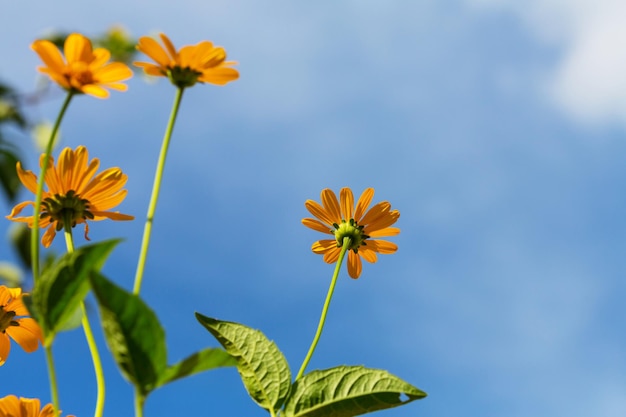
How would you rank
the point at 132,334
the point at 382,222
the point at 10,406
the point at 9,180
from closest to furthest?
the point at 132,334 → the point at 10,406 → the point at 382,222 → the point at 9,180

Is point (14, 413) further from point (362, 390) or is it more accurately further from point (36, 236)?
point (362, 390)

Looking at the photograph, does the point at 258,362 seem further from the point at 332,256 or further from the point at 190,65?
the point at 332,256

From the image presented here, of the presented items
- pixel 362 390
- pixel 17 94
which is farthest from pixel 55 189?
pixel 17 94

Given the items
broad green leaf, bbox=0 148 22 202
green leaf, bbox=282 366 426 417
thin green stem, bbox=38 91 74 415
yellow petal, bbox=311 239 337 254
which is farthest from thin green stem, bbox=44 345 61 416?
broad green leaf, bbox=0 148 22 202

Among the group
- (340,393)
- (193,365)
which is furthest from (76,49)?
(340,393)

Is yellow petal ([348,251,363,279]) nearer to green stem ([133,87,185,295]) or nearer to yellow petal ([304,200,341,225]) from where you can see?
yellow petal ([304,200,341,225])

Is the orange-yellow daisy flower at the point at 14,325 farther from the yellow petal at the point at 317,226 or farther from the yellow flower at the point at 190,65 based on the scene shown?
the yellow petal at the point at 317,226

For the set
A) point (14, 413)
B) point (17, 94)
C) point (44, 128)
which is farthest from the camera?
point (44, 128)
